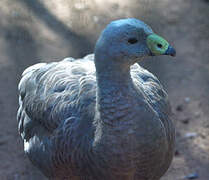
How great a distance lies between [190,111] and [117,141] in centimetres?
234

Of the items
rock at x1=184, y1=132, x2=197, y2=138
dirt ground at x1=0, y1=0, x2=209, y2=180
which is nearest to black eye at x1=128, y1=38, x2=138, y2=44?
dirt ground at x1=0, y1=0, x2=209, y2=180

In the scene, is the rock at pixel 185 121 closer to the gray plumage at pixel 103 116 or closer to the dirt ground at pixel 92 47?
the dirt ground at pixel 92 47

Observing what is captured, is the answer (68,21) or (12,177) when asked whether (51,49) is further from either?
(12,177)

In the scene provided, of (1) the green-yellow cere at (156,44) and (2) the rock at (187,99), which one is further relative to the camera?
(2) the rock at (187,99)

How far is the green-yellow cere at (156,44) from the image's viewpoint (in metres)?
2.63

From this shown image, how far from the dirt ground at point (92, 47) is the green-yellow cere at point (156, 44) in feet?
6.83

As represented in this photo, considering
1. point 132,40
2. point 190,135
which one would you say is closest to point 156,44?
point 132,40

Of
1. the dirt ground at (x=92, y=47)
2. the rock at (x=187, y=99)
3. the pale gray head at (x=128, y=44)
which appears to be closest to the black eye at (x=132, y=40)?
the pale gray head at (x=128, y=44)

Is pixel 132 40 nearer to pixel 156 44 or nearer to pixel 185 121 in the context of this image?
pixel 156 44

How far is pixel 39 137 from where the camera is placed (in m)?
3.58

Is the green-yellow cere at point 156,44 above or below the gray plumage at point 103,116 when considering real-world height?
above

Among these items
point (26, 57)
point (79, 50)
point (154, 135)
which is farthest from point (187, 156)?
point (26, 57)

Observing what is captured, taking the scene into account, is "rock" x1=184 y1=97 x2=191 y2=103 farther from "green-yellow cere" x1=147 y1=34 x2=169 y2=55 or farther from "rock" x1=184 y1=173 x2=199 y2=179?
"green-yellow cere" x1=147 y1=34 x2=169 y2=55

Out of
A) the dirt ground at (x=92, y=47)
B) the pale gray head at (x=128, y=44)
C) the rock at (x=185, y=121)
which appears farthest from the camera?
the rock at (x=185, y=121)
